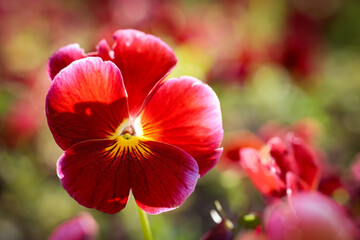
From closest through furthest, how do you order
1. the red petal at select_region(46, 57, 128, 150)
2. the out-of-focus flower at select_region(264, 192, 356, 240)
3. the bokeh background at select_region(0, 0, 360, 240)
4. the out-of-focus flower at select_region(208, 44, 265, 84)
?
the out-of-focus flower at select_region(264, 192, 356, 240)
the red petal at select_region(46, 57, 128, 150)
the bokeh background at select_region(0, 0, 360, 240)
the out-of-focus flower at select_region(208, 44, 265, 84)

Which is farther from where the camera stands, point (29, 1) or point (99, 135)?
point (29, 1)

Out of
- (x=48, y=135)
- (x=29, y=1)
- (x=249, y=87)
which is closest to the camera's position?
(x=48, y=135)

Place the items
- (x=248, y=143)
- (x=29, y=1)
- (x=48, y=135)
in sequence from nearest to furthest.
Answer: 1. (x=248, y=143)
2. (x=48, y=135)
3. (x=29, y=1)

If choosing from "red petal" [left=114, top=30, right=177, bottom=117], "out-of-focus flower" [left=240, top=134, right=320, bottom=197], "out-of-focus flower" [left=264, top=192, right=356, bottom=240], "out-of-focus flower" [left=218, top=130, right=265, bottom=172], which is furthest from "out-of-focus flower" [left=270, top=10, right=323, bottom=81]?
"out-of-focus flower" [left=264, top=192, right=356, bottom=240]

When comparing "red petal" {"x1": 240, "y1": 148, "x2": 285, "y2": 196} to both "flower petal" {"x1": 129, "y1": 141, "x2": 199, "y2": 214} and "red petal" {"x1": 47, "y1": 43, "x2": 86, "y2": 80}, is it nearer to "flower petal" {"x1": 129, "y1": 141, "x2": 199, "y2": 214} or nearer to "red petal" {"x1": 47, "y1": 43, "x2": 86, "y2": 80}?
"flower petal" {"x1": 129, "y1": 141, "x2": 199, "y2": 214}

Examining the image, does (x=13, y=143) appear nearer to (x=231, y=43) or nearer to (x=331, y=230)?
(x=231, y=43)

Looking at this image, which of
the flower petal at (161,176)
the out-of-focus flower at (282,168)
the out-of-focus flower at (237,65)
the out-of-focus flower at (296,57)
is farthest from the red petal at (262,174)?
the out-of-focus flower at (296,57)

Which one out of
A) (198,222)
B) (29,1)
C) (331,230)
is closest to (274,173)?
(331,230)
